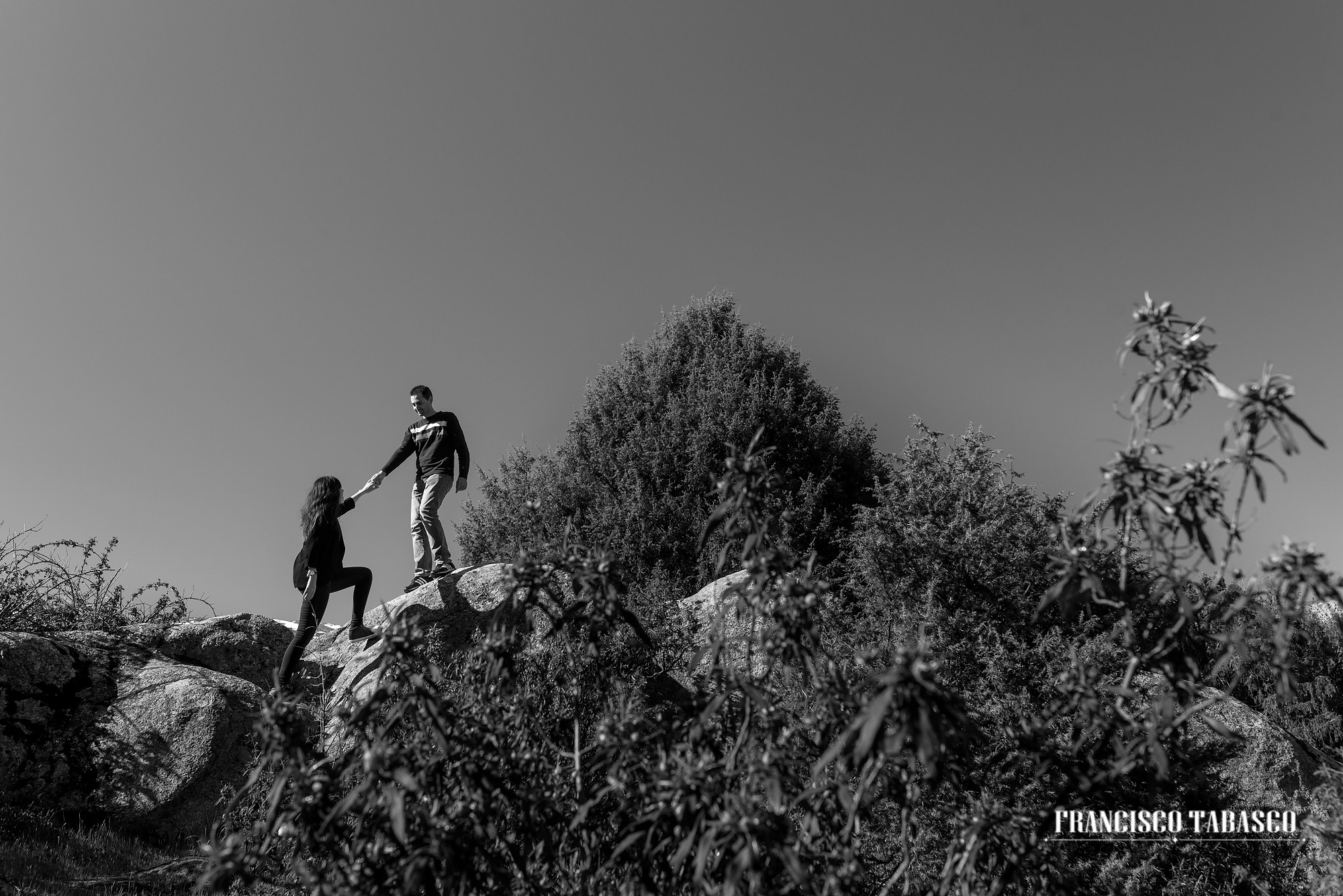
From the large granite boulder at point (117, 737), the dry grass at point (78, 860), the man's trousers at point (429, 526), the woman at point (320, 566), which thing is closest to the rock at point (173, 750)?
the large granite boulder at point (117, 737)

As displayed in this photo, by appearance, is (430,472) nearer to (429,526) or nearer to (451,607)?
(429,526)

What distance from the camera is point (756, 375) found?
19859 mm

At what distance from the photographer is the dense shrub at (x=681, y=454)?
17.9 meters

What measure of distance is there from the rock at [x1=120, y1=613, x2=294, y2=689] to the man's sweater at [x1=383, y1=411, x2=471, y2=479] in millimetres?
2615

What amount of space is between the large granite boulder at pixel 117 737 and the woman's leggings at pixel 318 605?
0.77 metres

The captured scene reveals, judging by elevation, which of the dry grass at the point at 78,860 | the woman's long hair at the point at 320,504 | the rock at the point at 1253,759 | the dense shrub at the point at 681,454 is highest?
the dense shrub at the point at 681,454

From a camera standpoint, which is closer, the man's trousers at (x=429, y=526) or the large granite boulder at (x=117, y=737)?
the large granite boulder at (x=117, y=737)

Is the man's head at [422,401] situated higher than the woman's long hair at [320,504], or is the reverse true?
the man's head at [422,401]

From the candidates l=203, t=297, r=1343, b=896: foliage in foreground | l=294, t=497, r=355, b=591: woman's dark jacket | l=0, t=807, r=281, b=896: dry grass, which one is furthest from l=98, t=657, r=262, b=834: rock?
l=203, t=297, r=1343, b=896: foliage in foreground

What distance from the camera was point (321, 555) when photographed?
9.08 metres

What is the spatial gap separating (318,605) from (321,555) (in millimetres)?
554

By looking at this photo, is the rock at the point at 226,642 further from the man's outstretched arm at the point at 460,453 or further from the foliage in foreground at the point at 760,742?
the foliage in foreground at the point at 760,742

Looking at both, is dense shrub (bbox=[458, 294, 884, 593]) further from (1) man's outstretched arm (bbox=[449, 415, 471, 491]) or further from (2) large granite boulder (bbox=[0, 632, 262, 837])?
(2) large granite boulder (bbox=[0, 632, 262, 837])

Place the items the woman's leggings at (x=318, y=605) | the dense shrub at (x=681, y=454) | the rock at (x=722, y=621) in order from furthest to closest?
the dense shrub at (x=681, y=454) → the woman's leggings at (x=318, y=605) → the rock at (x=722, y=621)
